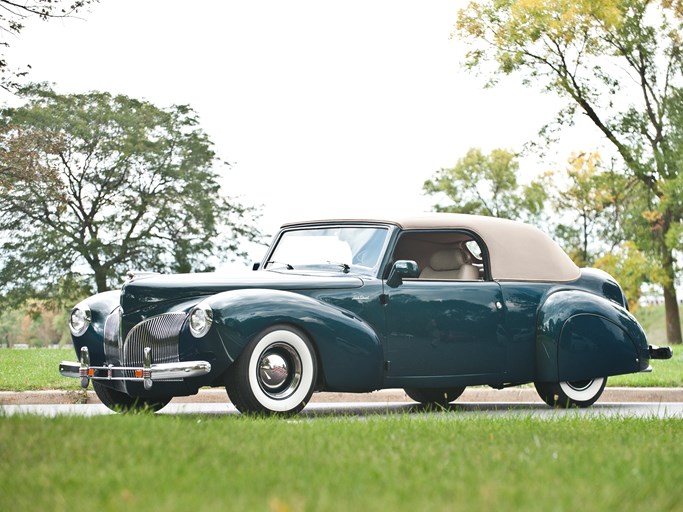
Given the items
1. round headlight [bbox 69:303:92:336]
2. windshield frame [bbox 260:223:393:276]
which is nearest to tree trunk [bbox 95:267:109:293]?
windshield frame [bbox 260:223:393:276]

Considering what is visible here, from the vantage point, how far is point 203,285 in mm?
9344

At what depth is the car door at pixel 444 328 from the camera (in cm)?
988

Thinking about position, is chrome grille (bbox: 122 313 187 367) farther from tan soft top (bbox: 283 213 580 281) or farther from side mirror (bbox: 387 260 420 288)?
tan soft top (bbox: 283 213 580 281)

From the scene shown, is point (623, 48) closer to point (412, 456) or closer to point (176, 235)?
point (176, 235)

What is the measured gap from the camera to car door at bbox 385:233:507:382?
9875mm

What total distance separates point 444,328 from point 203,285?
247 cm

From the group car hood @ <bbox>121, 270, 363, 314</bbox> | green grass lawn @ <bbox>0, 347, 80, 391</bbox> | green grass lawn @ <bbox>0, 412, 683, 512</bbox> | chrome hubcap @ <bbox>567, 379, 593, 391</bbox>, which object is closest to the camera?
green grass lawn @ <bbox>0, 412, 683, 512</bbox>

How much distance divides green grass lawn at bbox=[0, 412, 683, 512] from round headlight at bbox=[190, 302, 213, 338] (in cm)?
132

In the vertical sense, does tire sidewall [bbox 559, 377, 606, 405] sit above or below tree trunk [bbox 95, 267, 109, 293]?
below

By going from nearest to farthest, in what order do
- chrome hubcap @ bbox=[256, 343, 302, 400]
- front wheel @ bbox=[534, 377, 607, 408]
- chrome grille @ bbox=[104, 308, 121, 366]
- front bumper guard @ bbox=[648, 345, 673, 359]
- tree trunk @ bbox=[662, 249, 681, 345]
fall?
chrome hubcap @ bbox=[256, 343, 302, 400] < chrome grille @ bbox=[104, 308, 121, 366] < front wheel @ bbox=[534, 377, 607, 408] < front bumper guard @ bbox=[648, 345, 673, 359] < tree trunk @ bbox=[662, 249, 681, 345]

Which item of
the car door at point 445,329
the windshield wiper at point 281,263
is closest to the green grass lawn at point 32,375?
the windshield wiper at point 281,263

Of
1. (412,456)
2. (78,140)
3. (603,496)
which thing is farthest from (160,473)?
(78,140)

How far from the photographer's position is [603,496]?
4.52 m

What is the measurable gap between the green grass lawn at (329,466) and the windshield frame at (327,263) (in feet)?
8.44
